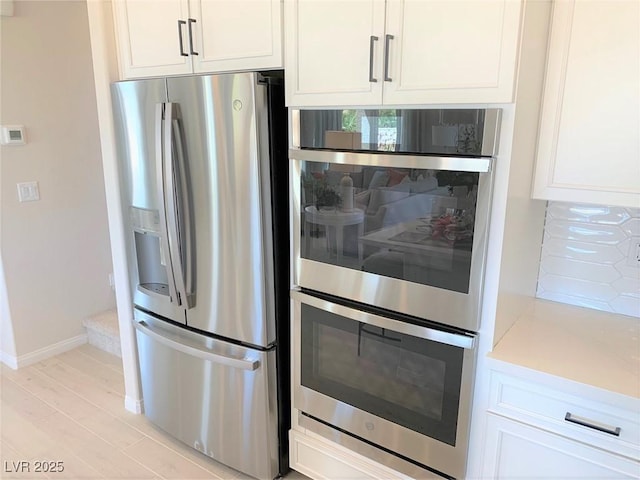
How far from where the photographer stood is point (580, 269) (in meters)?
1.87

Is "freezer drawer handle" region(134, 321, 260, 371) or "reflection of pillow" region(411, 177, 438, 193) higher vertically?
"reflection of pillow" region(411, 177, 438, 193)

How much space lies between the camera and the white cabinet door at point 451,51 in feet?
4.19

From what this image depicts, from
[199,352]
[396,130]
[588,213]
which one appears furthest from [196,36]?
[588,213]

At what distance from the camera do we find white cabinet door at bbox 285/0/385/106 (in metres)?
1.49

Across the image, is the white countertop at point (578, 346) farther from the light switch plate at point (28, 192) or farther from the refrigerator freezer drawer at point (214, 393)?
the light switch plate at point (28, 192)

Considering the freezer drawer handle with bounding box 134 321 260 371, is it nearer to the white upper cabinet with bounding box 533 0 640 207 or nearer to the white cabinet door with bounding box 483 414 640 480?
the white cabinet door with bounding box 483 414 640 480

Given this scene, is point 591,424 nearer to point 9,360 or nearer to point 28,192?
point 28,192

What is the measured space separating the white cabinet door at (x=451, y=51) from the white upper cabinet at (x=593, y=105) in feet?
1.15

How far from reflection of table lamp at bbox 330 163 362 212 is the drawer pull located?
0.92 metres

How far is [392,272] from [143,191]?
1.21 meters

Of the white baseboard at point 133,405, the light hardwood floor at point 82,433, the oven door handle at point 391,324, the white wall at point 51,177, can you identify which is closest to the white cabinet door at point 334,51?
the oven door handle at point 391,324

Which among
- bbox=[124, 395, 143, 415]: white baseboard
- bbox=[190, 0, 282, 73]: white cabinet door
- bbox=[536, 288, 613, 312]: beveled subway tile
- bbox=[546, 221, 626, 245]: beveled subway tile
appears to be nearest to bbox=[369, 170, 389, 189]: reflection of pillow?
bbox=[190, 0, 282, 73]: white cabinet door

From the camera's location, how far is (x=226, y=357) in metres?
2.02

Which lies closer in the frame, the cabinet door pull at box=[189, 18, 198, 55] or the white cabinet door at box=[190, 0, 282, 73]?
the white cabinet door at box=[190, 0, 282, 73]
